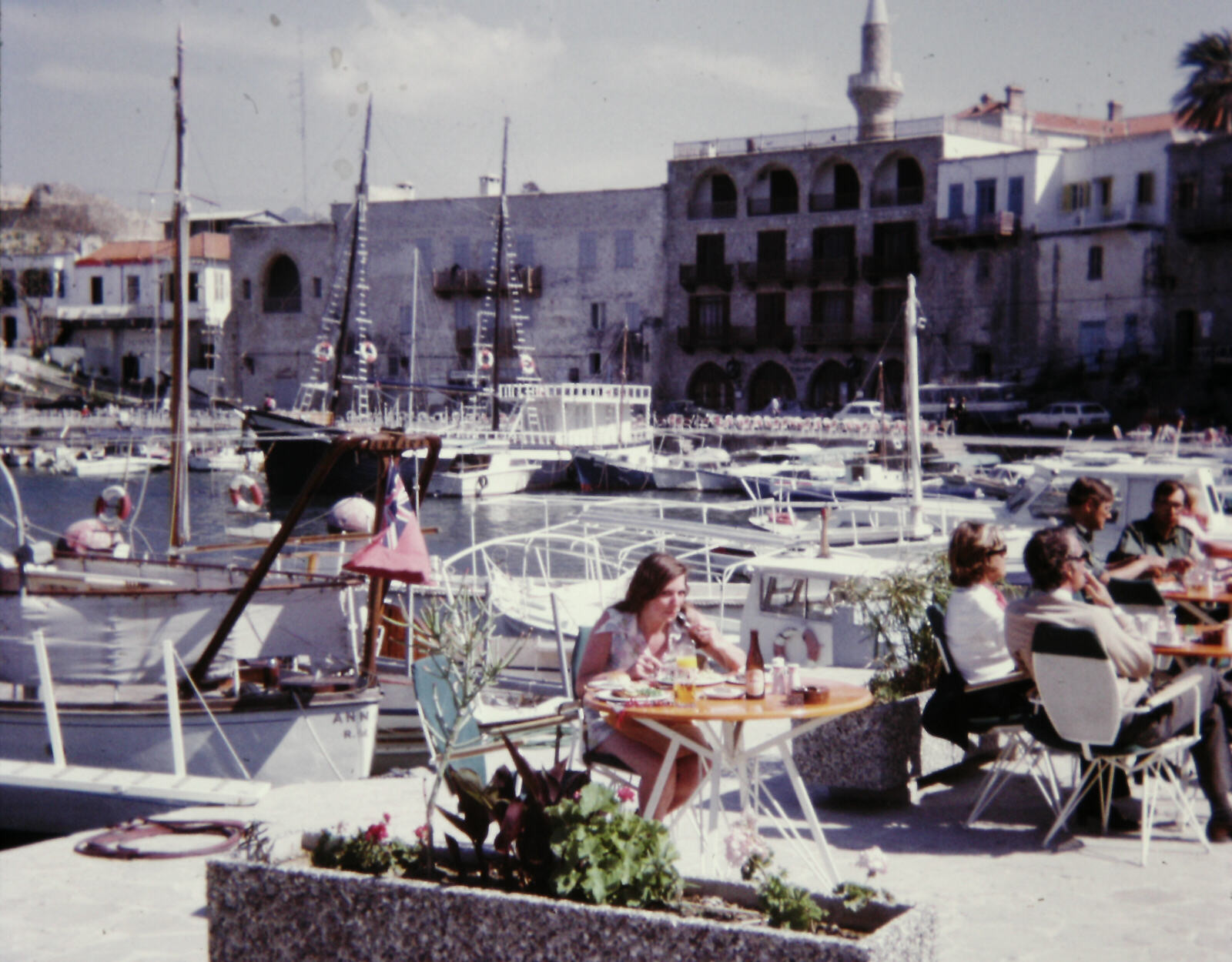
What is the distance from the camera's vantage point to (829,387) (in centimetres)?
4816

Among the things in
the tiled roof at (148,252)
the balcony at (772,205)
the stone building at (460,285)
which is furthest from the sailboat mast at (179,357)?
the tiled roof at (148,252)

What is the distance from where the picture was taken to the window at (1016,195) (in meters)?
43.8

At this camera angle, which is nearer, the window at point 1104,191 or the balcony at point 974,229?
the window at point 1104,191

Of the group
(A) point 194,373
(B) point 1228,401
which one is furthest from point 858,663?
(A) point 194,373

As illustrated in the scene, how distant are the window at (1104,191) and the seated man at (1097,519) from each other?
38.4 meters

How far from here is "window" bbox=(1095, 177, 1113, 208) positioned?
42.2 m

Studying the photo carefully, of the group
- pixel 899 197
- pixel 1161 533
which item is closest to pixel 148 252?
pixel 899 197

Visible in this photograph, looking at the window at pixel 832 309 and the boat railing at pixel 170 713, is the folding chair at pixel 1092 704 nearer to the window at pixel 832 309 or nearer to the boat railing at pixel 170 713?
the boat railing at pixel 170 713

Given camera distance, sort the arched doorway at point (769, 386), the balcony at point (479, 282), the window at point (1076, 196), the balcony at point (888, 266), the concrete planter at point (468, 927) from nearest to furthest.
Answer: the concrete planter at point (468, 927)
the window at point (1076, 196)
the balcony at point (888, 266)
the arched doorway at point (769, 386)
the balcony at point (479, 282)

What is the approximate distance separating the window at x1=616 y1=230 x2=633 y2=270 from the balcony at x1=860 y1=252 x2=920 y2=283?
8.87 metres

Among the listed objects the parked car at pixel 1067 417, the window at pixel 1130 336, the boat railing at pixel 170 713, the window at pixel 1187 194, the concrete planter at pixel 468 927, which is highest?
the window at pixel 1187 194

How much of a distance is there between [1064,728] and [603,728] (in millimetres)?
1570

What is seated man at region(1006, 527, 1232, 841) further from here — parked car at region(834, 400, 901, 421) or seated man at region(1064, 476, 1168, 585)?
parked car at region(834, 400, 901, 421)

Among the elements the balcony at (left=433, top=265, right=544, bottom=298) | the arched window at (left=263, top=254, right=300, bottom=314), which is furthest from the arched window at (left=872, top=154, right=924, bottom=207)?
the arched window at (left=263, top=254, right=300, bottom=314)
